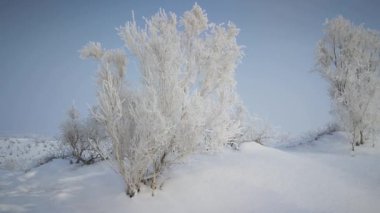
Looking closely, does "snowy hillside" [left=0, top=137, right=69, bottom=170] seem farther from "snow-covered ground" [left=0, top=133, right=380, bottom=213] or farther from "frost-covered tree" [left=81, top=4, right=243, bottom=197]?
"frost-covered tree" [left=81, top=4, right=243, bottom=197]

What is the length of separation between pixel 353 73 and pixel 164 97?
11.0 meters

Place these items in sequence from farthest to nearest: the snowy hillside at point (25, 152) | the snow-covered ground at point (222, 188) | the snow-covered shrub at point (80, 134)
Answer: the snowy hillside at point (25, 152) → the snow-covered shrub at point (80, 134) → the snow-covered ground at point (222, 188)

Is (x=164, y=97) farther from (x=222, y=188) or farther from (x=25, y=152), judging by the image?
(x=25, y=152)

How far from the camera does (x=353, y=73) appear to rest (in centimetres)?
1319

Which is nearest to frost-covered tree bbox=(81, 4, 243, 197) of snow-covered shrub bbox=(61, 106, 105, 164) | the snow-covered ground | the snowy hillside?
the snow-covered ground

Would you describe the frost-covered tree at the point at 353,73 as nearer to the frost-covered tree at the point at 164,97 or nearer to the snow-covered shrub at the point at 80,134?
the frost-covered tree at the point at 164,97

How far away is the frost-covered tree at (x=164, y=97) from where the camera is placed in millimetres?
5891

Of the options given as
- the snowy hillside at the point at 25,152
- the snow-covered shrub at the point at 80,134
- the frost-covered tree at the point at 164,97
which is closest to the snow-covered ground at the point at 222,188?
the frost-covered tree at the point at 164,97

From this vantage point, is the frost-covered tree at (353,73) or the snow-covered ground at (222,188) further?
the frost-covered tree at (353,73)

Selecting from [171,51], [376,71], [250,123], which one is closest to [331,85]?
[376,71]

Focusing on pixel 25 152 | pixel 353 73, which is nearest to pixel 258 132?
pixel 353 73

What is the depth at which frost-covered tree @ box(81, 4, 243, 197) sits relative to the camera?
5.89m

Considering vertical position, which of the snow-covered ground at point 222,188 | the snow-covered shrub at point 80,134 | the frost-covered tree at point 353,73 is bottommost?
the snow-covered ground at point 222,188

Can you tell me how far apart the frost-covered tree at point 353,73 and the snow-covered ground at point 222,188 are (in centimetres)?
319
